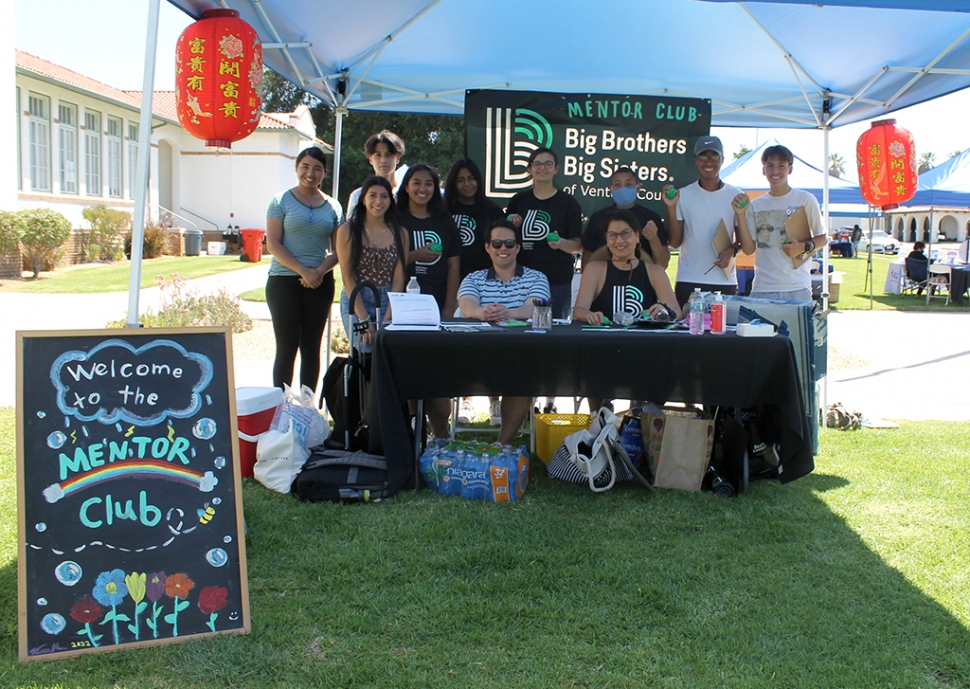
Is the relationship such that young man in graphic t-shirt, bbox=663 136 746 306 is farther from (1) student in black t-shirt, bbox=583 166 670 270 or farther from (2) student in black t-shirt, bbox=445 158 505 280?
(2) student in black t-shirt, bbox=445 158 505 280

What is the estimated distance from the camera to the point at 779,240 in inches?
184

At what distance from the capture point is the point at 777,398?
3.58m

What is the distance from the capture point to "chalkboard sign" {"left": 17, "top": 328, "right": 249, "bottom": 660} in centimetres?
226

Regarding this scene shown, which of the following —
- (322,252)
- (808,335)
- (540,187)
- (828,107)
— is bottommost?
(808,335)

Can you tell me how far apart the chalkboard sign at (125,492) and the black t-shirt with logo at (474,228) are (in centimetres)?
242

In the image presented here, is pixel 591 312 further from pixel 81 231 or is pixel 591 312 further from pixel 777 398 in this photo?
pixel 81 231

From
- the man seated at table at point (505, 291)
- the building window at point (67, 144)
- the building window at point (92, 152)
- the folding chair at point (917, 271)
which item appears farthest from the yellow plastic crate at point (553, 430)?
the building window at point (92, 152)

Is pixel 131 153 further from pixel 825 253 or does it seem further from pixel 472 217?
pixel 825 253

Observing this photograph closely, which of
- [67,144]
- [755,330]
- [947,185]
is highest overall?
[67,144]

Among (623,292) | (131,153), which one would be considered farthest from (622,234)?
(131,153)

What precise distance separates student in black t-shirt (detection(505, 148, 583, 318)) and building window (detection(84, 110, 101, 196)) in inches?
655

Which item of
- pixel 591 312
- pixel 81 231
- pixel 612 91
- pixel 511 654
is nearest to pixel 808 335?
pixel 591 312

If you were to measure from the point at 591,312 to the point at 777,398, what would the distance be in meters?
0.99

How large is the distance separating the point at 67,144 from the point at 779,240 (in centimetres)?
1724
